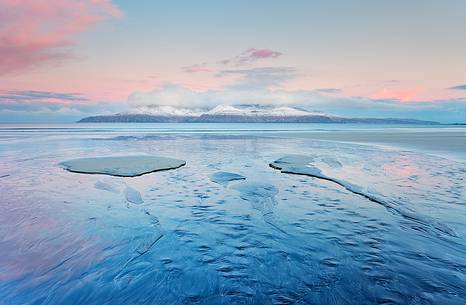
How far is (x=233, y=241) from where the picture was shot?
6359mm

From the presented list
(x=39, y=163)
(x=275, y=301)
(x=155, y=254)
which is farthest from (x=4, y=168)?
(x=275, y=301)

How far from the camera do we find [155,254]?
583 cm

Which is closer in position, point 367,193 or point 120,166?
point 367,193

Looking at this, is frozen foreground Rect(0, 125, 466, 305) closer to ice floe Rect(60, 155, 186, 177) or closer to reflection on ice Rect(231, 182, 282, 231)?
reflection on ice Rect(231, 182, 282, 231)

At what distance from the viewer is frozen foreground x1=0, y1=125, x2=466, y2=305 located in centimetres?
456

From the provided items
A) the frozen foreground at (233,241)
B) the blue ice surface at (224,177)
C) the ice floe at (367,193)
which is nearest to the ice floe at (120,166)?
Result: the frozen foreground at (233,241)

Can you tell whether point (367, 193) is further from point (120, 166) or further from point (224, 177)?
point (120, 166)

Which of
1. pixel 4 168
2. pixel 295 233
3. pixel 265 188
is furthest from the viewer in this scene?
pixel 4 168

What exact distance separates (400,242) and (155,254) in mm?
4867

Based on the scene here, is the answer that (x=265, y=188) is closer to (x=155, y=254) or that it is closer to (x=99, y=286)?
(x=155, y=254)

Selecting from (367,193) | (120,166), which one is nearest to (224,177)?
(367,193)

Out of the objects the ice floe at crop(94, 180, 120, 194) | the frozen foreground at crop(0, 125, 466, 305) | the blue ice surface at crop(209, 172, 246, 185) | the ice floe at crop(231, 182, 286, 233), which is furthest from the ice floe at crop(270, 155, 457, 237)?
the ice floe at crop(94, 180, 120, 194)

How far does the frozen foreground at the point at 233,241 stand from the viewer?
456cm

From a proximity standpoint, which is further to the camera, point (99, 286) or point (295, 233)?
point (295, 233)
